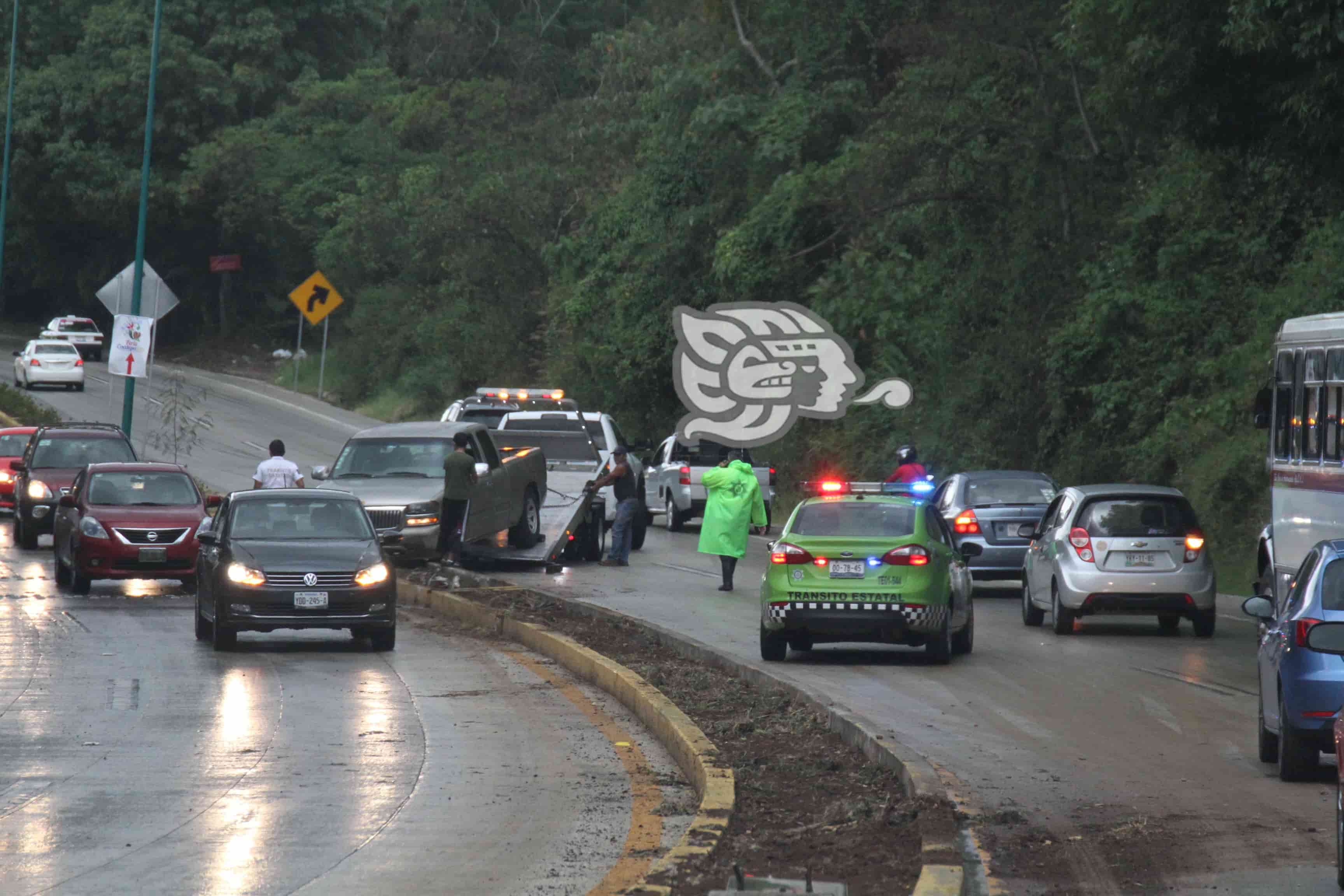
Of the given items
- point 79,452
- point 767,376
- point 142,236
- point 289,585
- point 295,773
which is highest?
point 142,236

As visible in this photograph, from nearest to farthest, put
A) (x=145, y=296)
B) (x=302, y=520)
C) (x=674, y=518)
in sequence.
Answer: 1. (x=302, y=520)
2. (x=145, y=296)
3. (x=674, y=518)

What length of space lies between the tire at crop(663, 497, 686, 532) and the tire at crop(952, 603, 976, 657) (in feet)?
58.8

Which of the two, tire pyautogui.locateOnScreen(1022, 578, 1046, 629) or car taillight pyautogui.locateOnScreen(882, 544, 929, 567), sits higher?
car taillight pyautogui.locateOnScreen(882, 544, 929, 567)

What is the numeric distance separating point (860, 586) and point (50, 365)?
47.7 meters

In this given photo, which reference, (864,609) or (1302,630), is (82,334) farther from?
(1302,630)

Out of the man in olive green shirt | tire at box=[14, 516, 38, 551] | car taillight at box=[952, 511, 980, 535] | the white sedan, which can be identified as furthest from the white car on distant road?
car taillight at box=[952, 511, 980, 535]

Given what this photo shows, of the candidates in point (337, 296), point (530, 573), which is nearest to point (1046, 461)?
point (530, 573)

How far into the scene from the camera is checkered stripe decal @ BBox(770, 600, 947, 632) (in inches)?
639

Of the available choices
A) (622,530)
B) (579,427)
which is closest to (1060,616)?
(622,530)

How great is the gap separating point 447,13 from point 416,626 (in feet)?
194

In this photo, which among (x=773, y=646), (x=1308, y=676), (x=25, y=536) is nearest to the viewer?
(x=1308, y=676)

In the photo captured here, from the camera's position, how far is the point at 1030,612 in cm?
2081

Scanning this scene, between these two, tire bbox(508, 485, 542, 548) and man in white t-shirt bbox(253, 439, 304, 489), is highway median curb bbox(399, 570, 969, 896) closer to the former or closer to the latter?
man in white t-shirt bbox(253, 439, 304, 489)

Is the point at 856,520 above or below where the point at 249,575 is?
above
